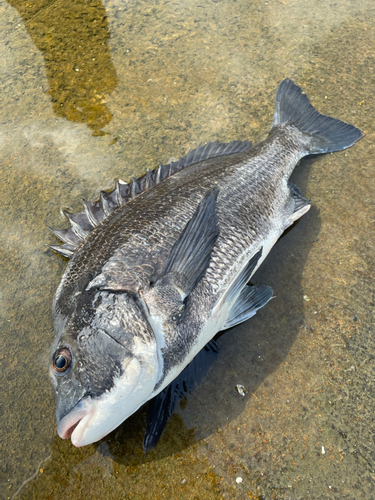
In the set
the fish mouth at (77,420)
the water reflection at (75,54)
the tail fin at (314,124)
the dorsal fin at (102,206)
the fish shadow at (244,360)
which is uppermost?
the water reflection at (75,54)

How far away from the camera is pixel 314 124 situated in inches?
140

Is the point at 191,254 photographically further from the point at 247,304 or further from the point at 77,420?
the point at 77,420

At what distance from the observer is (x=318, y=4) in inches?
185

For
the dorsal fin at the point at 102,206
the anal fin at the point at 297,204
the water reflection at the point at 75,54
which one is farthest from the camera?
the water reflection at the point at 75,54

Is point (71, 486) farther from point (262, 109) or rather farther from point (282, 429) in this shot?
point (262, 109)

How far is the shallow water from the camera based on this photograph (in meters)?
2.29

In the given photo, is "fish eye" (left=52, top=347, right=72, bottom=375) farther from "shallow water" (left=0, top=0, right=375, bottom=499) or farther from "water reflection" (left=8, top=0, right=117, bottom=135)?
"water reflection" (left=8, top=0, right=117, bottom=135)

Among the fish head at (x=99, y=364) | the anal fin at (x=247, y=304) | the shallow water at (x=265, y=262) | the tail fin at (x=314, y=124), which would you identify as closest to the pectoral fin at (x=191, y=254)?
the fish head at (x=99, y=364)

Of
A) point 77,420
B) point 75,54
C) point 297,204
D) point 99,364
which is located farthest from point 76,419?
point 75,54

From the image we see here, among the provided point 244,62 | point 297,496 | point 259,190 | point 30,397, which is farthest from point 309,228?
point 30,397

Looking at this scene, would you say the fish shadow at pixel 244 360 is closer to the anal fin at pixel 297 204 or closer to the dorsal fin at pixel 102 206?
the anal fin at pixel 297 204

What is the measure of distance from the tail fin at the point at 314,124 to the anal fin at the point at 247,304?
1.64 m

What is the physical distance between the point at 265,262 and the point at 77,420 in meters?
1.90

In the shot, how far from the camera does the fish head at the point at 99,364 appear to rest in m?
1.88
